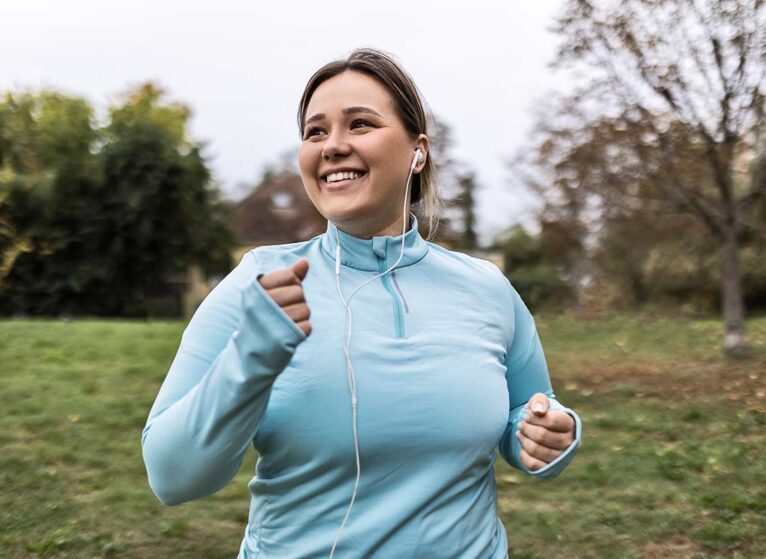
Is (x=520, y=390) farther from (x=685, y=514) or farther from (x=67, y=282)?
(x=67, y=282)

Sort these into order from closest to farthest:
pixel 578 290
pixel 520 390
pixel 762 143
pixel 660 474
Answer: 1. pixel 520 390
2. pixel 660 474
3. pixel 762 143
4. pixel 578 290

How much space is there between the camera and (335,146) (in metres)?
1.65

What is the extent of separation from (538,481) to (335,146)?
5210mm

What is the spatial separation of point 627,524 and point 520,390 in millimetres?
3960

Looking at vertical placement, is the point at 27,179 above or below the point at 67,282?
above

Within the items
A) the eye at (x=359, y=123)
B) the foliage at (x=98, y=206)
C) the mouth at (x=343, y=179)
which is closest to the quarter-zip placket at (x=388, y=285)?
the mouth at (x=343, y=179)

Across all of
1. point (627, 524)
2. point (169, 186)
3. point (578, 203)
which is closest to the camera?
point (627, 524)

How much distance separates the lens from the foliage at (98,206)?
2388cm

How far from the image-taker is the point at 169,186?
981 inches

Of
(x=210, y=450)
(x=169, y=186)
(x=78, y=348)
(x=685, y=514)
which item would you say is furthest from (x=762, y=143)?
(x=169, y=186)

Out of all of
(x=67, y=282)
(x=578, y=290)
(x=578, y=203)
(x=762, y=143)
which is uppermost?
(x=762, y=143)

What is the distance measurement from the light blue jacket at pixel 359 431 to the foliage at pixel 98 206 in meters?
23.0

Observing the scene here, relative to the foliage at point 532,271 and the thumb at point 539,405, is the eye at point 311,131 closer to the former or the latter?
the thumb at point 539,405

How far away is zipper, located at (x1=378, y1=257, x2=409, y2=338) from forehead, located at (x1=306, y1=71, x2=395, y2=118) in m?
0.31
